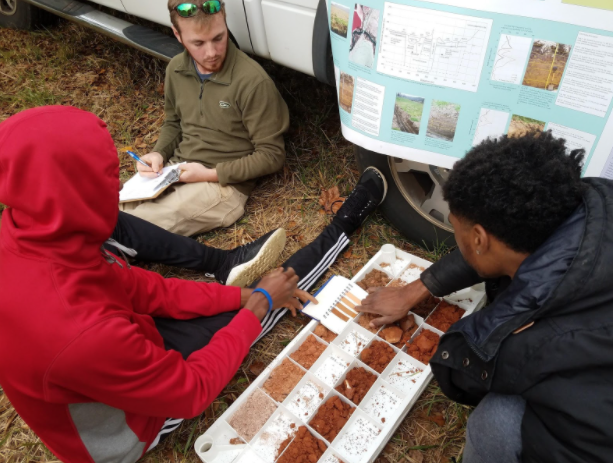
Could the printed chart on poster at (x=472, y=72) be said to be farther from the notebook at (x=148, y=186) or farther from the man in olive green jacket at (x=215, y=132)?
the notebook at (x=148, y=186)

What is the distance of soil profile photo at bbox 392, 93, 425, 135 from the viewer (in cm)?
168

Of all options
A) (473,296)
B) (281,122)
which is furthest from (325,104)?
(473,296)

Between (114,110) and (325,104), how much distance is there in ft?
5.93

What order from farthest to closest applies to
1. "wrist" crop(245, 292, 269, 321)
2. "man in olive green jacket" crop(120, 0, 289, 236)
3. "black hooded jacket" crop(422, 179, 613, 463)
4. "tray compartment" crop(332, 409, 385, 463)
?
"man in olive green jacket" crop(120, 0, 289, 236), "wrist" crop(245, 292, 269, 321), "tray compartment" crop(332, 409, 385, 463), "black hooded jacket" crop(422, 179, 613, 463)

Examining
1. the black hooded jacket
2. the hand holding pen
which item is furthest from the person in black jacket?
the hand holding pen

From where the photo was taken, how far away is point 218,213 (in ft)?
8.45

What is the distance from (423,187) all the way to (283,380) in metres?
1.27

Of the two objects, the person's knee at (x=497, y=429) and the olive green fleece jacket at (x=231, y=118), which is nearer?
the person's knee at (x=497, y=429)

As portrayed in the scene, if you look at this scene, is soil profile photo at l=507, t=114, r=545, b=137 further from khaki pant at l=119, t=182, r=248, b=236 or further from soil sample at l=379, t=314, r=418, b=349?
khaki pant at l=119, t=182, r=248, b=236

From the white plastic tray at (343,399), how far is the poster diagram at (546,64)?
3.12ft

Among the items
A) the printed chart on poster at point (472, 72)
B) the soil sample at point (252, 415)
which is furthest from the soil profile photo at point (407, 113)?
the soil sample at point (252, 415)

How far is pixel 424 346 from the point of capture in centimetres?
187

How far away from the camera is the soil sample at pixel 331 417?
167cm

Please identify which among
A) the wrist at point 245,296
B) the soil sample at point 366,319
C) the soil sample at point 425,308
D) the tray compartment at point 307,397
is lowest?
the tray compartment at point 307,397
